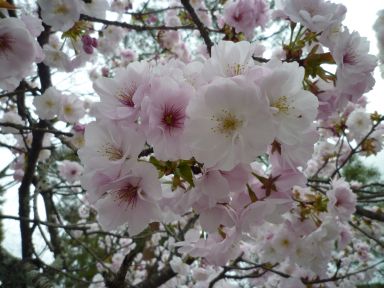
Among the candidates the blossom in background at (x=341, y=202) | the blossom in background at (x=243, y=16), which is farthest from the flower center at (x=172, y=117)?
the blossom in background at (x=243, y=16)

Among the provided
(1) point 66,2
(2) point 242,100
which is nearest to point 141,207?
(2) point 242,100

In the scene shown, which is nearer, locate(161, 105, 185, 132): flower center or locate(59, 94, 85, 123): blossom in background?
locate(161, 105, 185, 132): flower center

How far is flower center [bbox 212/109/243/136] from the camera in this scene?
0.79m

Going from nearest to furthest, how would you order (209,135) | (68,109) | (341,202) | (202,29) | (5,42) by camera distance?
1. (209,135)
2. (5,42)
3. (202,29)
4. (341,202)
5. (68,109)

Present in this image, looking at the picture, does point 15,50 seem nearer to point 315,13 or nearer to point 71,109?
point 315,13

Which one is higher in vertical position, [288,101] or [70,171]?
[70,171]

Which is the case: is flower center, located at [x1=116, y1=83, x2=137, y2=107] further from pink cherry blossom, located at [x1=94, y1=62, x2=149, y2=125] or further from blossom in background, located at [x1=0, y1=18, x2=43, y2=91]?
blossom in background, located at [x1=0, y1=18, x2=43, y2=91]

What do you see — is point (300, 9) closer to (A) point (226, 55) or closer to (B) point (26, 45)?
(A) point (226, 55)

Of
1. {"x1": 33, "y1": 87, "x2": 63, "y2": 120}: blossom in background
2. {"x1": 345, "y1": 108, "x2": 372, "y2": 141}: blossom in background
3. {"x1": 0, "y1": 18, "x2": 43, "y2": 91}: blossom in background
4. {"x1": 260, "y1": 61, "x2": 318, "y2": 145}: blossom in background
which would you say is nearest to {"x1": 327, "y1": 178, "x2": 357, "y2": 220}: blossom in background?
{"x1": 260, "y1": 61, "x2": 318, "y2": 145}: blossom in background

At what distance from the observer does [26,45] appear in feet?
3.75

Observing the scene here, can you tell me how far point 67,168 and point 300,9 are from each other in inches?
143

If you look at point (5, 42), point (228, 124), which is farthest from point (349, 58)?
point (5, 42)

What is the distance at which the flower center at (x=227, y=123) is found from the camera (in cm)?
79

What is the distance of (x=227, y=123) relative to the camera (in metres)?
0.81
